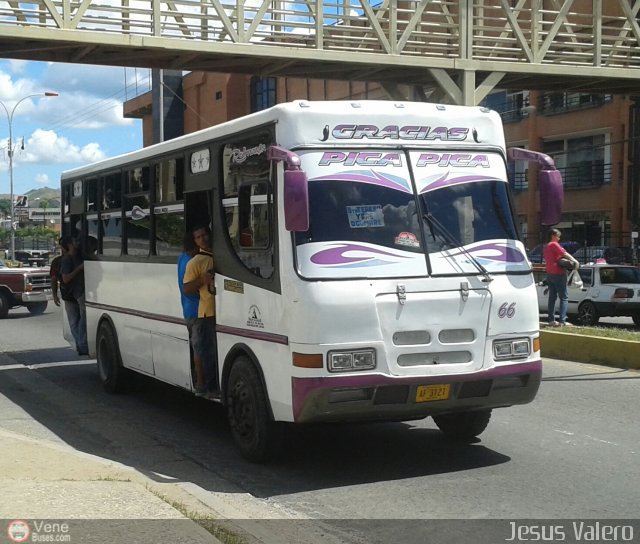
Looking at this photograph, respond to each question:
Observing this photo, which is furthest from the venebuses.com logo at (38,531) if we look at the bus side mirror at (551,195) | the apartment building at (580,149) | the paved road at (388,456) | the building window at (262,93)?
the building window at (262,93)

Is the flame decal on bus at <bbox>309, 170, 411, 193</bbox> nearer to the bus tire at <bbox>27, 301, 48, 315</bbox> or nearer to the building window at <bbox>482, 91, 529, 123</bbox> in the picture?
the bus tire at <bbox>27, 301, 48, 315</bbox>

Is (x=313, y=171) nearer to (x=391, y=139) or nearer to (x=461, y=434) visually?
(x=391, y=139)

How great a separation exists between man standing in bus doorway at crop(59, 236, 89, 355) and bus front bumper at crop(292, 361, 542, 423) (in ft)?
22.5

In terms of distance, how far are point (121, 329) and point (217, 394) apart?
3.08 metres

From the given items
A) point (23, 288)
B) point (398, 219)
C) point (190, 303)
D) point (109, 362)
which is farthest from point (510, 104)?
point (398, 219)

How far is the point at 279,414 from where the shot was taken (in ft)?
23.6

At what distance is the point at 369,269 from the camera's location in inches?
278

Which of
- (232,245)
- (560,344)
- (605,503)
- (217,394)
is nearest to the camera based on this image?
(605,503)

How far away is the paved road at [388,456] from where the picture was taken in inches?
254

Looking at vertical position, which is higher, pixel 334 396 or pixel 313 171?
pixel 313 171

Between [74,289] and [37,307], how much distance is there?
522 inches

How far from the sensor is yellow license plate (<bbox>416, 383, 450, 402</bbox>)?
7.05 m

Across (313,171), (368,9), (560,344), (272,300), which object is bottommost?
(560,344)

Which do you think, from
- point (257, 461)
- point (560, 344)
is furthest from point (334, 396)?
point (560, 344)
